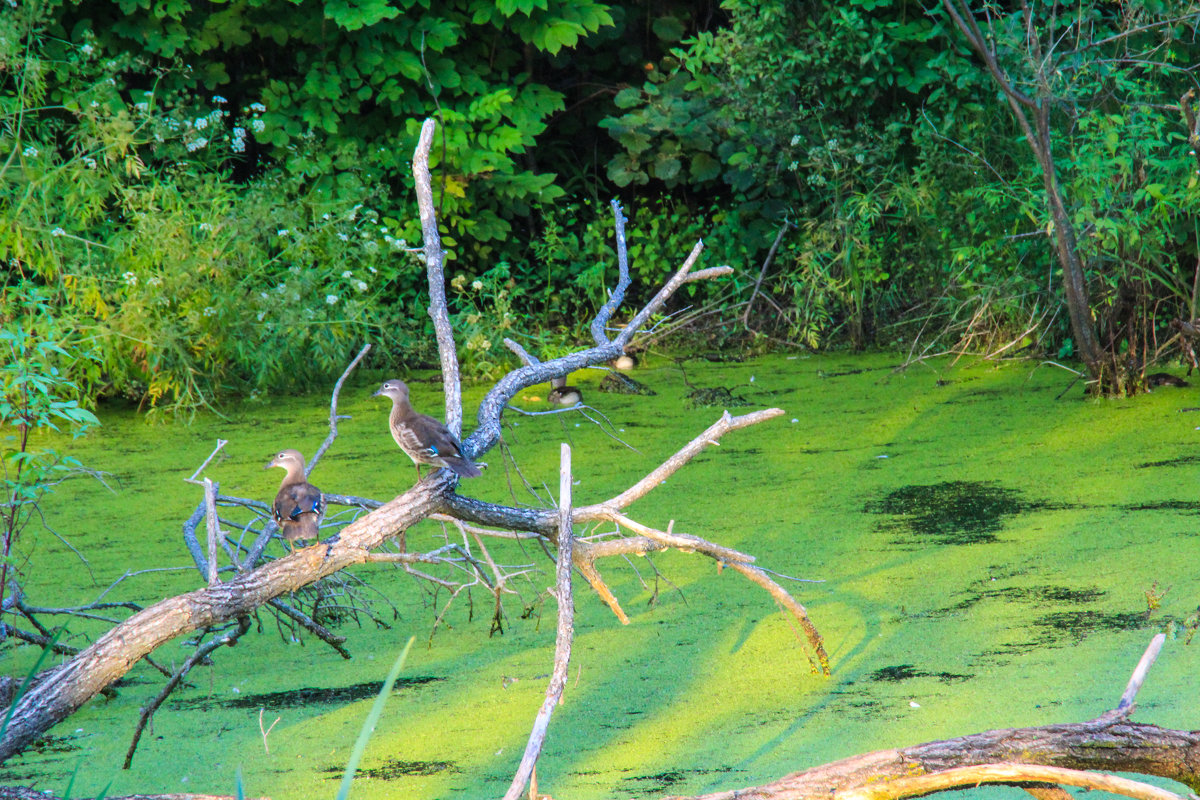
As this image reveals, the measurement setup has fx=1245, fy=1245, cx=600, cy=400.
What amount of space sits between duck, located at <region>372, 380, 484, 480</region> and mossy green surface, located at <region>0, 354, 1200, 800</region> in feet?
0.84

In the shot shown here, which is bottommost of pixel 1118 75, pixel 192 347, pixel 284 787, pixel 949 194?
pixel 284 787

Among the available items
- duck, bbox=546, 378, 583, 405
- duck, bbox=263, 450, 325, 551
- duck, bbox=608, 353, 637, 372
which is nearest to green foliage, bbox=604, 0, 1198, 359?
duck, bbox=608, 353, 637, 372

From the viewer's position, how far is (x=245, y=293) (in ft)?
17.2

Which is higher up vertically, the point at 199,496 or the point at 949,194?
the point at 949,194

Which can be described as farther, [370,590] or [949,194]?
[949,194]

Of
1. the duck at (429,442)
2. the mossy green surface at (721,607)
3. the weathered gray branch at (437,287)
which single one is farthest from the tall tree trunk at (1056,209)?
the duck at (429,442)

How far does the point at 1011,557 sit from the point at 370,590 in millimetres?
1658

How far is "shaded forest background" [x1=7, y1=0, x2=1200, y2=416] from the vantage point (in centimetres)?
480

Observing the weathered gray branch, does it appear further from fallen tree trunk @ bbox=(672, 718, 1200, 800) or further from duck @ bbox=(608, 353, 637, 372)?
duck @ bbox=(608, 353, 637, 372)

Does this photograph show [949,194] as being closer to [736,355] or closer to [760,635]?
[736,355]

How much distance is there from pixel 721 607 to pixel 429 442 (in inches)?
38.6

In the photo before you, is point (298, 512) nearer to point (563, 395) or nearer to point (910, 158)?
point (563, 395)

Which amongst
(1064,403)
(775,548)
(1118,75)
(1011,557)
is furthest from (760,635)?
(1118,75)

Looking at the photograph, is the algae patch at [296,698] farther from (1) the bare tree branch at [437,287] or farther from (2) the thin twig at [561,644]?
(2) the thin twig at [561,644]
